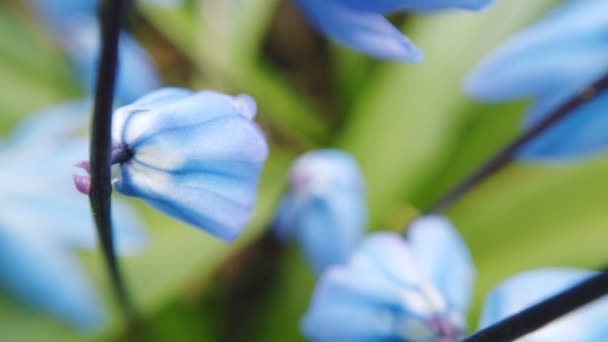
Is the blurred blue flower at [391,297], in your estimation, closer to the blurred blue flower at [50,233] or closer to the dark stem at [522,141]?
the dark stem at [522,141]

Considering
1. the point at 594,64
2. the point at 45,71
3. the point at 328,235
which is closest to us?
the point at 594,64

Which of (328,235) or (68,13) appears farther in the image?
(68,13)

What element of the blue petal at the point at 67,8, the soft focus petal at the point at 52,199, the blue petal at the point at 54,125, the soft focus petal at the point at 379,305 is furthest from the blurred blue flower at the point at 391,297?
the blue petal at the point at 67,8

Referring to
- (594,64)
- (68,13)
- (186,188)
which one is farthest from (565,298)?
(68,13)

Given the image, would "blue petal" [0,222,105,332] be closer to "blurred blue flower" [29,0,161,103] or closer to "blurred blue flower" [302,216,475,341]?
"blurred blue flower" [29,0,161,103]

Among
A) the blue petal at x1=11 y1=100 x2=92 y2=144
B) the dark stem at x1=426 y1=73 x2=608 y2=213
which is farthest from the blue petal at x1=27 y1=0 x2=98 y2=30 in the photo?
the dark stem at x1=426 y1=73 x2=608 y2=213

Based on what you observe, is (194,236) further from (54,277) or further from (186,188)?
(186,188)
